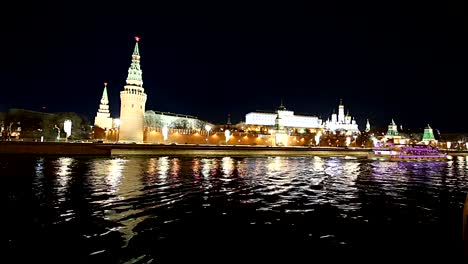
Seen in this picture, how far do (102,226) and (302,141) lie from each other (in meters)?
95.4

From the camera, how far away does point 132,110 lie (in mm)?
70000

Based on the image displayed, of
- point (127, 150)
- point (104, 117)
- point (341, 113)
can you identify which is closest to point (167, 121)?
point (104, 117)

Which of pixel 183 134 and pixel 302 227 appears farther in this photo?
pixel 183 134

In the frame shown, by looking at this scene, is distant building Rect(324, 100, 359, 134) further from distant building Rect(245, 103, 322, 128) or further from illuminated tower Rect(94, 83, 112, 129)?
illuminated tower Rect(94, 83, 112, 129)

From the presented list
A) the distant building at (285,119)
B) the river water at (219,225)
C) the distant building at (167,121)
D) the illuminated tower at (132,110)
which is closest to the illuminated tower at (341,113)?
the distant building at (285,119)

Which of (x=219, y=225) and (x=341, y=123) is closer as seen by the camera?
(x=219, y=225)

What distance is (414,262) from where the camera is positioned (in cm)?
647

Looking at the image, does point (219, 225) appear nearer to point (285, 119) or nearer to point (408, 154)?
point (408, 154)

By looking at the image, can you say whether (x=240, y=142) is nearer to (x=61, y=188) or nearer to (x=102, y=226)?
(x=61, y=188)

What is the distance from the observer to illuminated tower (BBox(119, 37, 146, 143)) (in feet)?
226

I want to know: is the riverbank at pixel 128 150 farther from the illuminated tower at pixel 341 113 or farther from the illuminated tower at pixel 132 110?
the illuminated tower at pixel 341 113

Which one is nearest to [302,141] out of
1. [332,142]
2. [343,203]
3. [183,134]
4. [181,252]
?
[332,142]

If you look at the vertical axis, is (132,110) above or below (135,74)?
below

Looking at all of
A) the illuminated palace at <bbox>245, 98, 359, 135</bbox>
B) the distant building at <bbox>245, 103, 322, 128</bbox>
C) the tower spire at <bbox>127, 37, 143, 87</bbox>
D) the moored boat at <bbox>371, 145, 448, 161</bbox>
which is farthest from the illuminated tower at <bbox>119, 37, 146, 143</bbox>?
the distant building at <bbox>245, 103, 322, 128</bbox>
